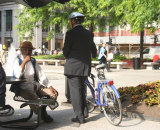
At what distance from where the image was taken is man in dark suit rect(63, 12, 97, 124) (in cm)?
541

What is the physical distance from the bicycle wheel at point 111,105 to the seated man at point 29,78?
96 cm

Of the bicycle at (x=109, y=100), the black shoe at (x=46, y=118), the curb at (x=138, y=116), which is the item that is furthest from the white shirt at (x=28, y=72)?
the curb at (x=138, y=116)

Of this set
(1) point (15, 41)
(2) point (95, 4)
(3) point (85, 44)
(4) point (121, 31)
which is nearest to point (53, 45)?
(1) point (15, 41)

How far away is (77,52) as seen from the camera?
543cm

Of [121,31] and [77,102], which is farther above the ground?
[121,31]

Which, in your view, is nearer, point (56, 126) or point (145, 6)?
point (56, 126)

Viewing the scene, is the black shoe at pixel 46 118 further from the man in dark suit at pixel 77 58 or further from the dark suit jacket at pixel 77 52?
the dark suit jacket at pixel 77 52

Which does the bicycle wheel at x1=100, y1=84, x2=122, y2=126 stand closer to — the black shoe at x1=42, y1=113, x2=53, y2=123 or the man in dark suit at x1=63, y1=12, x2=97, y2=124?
the man in dark suit at x1=63, y1=12, x2=97, y2=124

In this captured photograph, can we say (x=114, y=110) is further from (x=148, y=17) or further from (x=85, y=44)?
(x=148, y=17)

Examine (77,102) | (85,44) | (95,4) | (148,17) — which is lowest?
(77,102)

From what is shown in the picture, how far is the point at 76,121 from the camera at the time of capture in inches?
219

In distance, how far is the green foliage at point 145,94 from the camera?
244 inches

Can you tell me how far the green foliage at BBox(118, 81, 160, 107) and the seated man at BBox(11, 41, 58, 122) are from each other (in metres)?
2.11

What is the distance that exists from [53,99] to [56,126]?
1.78 ft
